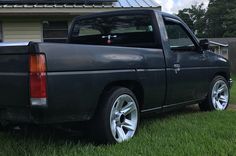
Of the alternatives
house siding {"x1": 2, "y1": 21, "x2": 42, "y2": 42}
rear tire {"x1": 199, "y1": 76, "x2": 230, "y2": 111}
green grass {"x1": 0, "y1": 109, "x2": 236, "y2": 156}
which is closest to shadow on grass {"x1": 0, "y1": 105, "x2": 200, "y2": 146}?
green grass {"x1": 0, "y1": 109, "x2": 236, "y2": 156}

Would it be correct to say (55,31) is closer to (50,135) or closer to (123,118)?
(50,135)

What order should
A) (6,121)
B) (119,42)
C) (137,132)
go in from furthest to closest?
(119,42)
(137,132)
(6,121)

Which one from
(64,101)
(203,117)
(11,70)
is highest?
(11,70)

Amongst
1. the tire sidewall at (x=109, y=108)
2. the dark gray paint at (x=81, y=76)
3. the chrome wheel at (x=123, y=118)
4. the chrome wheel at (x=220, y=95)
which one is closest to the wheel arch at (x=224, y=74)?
Answer: the chrome wheel at (x=220, y=95)

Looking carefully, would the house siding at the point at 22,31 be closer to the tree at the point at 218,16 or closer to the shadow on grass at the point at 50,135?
the shadow on grass at the point at 50,135

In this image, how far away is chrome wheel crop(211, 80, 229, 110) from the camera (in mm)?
8508

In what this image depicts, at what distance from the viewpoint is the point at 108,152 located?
209 inches

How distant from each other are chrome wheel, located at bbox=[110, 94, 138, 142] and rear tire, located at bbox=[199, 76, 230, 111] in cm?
251

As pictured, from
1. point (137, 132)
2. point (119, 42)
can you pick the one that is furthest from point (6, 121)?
point (119, 42)

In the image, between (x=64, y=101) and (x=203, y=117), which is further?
(x=203, y=117)

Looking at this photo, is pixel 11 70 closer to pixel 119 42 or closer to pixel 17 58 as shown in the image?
pixel 17 58

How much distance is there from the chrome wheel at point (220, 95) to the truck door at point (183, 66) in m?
0.49

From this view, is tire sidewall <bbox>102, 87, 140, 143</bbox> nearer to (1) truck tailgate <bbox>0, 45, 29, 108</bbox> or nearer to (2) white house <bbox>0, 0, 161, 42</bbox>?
(1) truck tailgate <bbox>0, 45, 29, 108</bbox>

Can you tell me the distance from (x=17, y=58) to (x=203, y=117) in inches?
144
